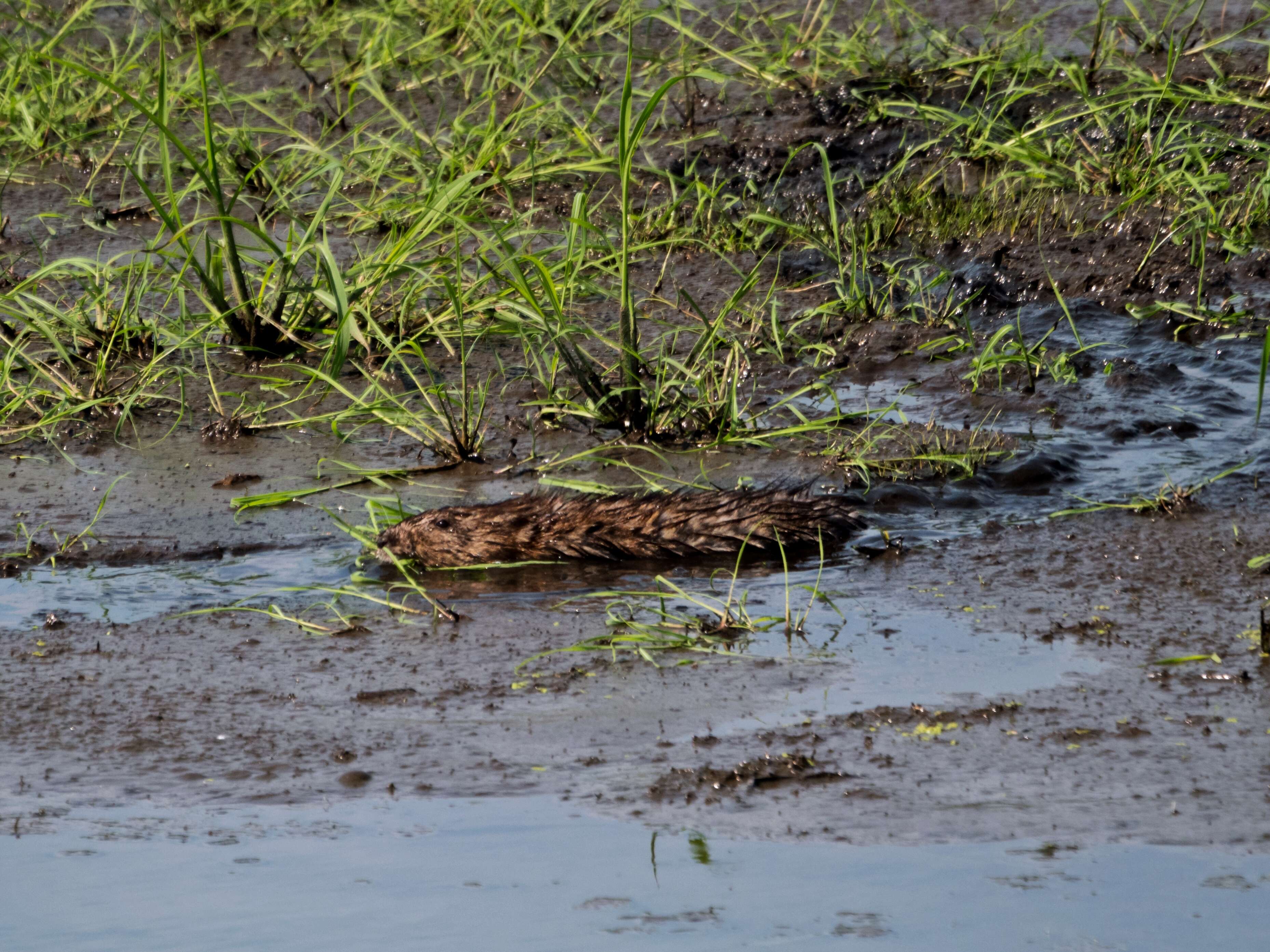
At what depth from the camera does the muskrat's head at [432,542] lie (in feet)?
15.2

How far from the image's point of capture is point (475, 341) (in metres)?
5.59

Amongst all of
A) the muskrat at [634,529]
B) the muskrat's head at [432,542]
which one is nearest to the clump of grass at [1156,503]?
the muskrat at [634,529]

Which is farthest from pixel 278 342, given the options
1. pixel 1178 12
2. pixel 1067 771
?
pixel 1178 12

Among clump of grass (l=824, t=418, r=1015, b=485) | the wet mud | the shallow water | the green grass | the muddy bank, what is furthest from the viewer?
the green grass

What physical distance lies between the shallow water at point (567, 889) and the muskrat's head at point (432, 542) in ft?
4.89

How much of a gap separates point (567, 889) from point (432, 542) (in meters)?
1.91

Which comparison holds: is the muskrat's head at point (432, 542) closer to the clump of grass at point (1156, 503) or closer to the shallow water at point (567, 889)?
the shallow water at point (567, 889)

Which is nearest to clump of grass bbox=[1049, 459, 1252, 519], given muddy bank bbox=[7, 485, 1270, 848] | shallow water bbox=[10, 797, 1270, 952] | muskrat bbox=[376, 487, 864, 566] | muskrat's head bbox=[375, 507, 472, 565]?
muddy bank bbox=[7, 485, 1270, 848]

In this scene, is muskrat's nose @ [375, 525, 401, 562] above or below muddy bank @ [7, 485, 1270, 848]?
above

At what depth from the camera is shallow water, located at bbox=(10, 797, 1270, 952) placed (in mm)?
2656

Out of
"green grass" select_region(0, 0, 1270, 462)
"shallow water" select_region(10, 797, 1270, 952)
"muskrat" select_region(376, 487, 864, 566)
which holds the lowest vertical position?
"shallow water" select_region(10, 797, 1270, 952)

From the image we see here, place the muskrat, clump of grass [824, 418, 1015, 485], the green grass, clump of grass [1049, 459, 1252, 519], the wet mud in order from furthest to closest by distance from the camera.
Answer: the green grass
clump of grass [824, 418, 1015, 485]
clump of grass [1049, 459, 1252, 519]
the muskrat
the wet mud

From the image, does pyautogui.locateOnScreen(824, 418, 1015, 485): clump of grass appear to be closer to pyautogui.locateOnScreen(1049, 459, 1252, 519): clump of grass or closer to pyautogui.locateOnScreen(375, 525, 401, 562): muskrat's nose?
pyautogui.locateOnScreen(1049, 459, 1252, 519): clump of grass

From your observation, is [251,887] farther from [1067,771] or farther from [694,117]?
[694,117]
